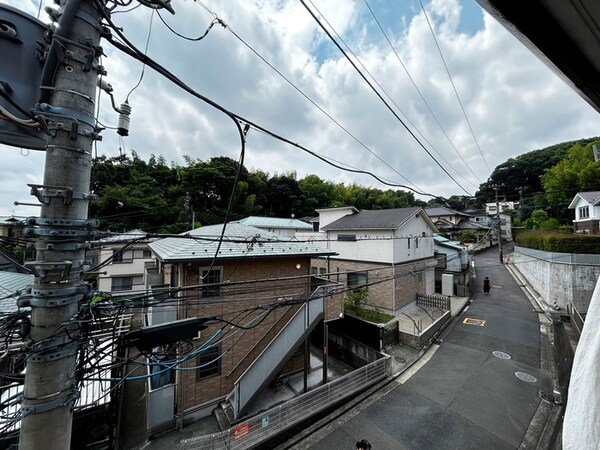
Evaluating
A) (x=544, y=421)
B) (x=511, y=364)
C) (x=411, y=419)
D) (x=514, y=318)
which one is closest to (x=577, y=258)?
(x=514, y=318)

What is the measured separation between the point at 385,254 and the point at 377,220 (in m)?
2.72

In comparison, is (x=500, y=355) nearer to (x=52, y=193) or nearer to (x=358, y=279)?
(x=358, y=279)

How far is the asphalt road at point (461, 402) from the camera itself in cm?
→ 592

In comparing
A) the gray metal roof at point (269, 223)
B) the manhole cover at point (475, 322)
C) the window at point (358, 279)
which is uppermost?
the gray metal roof at point (269, 223)

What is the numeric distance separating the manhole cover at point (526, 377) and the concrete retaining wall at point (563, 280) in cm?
447

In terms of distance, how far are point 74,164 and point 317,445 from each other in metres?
7.22

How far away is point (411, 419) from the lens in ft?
21.4

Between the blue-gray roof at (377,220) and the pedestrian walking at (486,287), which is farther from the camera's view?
the pedestrian walking at (486,287)

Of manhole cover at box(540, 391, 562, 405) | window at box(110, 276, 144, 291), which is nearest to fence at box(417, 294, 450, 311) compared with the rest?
manhole cover at box(540, 391, 562, 405)

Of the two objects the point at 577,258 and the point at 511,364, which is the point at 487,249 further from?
the point at 511,364

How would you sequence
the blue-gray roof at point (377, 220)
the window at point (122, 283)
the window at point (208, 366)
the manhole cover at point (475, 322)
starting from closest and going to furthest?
the window at point (208, 366), the manhole cover at point (475, 322), the blue-gray roof at point (377, 220), the window at point (122, 283)

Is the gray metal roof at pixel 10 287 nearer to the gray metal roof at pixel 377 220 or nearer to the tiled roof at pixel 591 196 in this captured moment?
the gray metal roof at pixel 377 220

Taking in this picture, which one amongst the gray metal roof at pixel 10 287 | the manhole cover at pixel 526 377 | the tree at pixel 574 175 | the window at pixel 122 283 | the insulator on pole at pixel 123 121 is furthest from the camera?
the tree at pixel 574 175

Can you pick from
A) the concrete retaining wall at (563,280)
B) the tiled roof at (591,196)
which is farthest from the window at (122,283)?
the tiled roof at (591,196)
